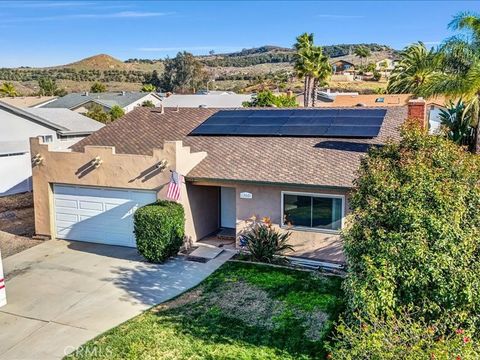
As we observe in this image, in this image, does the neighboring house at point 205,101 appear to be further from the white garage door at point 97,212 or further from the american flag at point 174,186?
the american flag at point 174,186

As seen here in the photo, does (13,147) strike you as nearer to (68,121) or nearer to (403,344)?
(68,121)

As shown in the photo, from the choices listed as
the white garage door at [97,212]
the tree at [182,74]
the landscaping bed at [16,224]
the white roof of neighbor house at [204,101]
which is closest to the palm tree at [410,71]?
the white roof of neighbor house at [204,101]

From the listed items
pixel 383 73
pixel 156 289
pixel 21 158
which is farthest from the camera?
pixel 383 73

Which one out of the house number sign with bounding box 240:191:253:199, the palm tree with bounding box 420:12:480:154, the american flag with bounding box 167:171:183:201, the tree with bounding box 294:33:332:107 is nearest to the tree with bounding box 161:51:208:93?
the tree with bounding box 294:33:332:107

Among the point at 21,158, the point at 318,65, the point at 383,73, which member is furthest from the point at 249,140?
the point at 383,73

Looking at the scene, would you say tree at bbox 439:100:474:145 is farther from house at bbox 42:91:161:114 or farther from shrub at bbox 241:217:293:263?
house at bbox 42:91:161:114

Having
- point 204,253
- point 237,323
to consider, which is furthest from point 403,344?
point 204,253

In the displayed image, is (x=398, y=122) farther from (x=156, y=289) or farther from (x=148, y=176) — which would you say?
(x=156, y=289)
